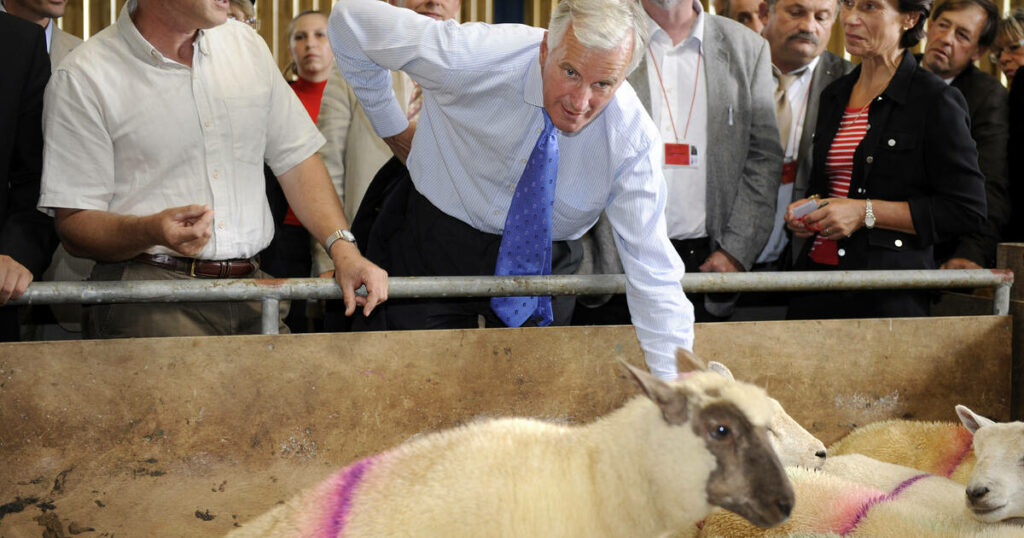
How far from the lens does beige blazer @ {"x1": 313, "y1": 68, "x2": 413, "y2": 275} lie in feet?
10.9

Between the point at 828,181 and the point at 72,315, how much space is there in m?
2.87

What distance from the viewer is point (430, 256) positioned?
242 centimetres

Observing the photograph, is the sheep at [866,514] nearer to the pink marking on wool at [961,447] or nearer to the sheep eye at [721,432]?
the pink marking on wool at [961,447]

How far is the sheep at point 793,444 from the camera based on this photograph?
92.1 inches

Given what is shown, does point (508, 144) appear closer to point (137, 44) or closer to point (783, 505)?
point (137, 44)

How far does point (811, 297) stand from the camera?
9.71 feet

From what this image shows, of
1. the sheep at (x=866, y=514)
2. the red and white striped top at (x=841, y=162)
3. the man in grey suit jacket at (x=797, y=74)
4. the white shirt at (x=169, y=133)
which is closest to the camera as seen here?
the sheep at (x=866, y=514)

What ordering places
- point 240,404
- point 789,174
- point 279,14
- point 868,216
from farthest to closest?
1. point 279,14
2. point 789,174
3. point 868,216
4. point 240,404

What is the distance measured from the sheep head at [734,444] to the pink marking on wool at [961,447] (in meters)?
1.38

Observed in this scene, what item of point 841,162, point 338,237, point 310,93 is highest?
point 310,93

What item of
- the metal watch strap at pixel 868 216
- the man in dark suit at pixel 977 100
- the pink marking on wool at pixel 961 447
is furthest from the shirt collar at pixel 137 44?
the man in dark suit at pixel 977 100

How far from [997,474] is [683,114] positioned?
153 centimetres

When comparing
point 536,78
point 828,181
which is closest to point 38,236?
point 536,78

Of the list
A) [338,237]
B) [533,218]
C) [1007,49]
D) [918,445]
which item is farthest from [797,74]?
[338,237]
